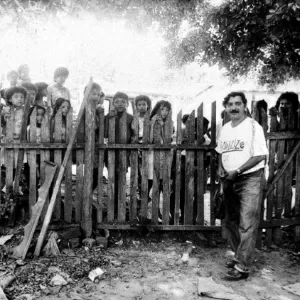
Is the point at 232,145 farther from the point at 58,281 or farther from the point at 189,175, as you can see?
the point at 58,281

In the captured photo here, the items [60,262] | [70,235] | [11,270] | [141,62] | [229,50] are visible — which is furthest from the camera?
[141,62]

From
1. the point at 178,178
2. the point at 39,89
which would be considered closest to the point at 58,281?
the point at 178,178

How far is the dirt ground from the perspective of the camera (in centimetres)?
329

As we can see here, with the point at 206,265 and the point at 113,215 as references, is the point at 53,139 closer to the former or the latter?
the point at 113,215

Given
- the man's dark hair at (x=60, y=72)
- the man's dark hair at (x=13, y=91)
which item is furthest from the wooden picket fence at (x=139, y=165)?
the man's dark hair at (x=60, y=72)

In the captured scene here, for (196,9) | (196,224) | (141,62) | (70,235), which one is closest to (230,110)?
(196,224)

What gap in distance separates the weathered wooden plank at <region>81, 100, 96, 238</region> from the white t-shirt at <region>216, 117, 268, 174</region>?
1707 mm

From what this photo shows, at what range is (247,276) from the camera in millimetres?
3680

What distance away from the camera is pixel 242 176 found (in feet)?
12.5

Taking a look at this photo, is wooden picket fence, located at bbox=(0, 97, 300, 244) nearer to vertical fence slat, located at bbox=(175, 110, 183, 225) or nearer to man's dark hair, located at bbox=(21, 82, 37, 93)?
vertical fence slat, located at bbox=(175, 110, 183, 225)

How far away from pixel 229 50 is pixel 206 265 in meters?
4.28

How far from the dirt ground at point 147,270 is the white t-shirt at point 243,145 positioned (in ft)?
3.97

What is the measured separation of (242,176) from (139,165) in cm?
155

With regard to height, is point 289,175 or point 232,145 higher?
point 232,145
